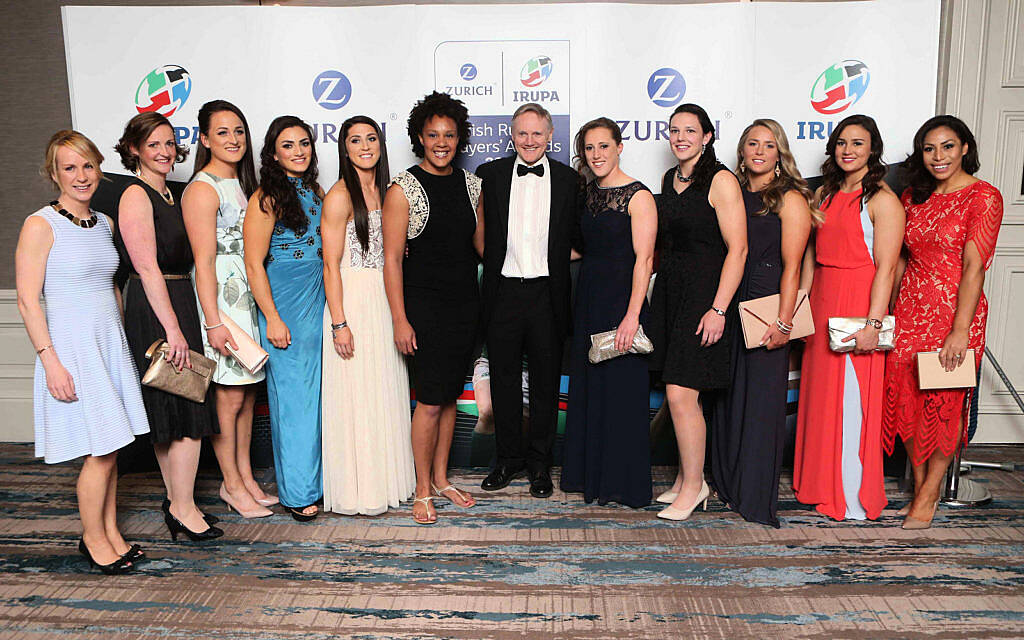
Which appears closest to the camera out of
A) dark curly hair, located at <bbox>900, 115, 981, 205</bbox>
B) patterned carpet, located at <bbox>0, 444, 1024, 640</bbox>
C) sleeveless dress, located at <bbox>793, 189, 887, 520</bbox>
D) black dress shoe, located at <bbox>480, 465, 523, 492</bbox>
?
patterned carpet, located at <bbox>0, 444, 1024, 640</bbox>

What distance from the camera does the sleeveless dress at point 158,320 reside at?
9.49 ft

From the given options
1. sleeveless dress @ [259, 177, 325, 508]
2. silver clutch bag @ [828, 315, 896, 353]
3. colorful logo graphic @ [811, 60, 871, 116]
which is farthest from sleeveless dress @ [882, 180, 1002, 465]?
sleeveless dress @ [259, 177, 325, 508]

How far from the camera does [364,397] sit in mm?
3236

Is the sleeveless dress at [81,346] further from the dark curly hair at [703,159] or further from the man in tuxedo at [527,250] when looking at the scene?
the dark curly hair at [703,159]

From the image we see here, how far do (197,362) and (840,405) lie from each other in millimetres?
2922

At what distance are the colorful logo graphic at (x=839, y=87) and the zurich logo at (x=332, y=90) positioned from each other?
8.23 ft

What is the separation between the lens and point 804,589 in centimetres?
266

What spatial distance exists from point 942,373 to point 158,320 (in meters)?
3.43

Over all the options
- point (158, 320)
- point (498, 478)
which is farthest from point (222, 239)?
point (498, 478)

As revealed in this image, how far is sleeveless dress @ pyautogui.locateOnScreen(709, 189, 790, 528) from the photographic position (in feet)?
10.5

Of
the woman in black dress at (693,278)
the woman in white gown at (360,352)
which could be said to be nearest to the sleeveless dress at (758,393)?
the woman in black dress at (693,278)

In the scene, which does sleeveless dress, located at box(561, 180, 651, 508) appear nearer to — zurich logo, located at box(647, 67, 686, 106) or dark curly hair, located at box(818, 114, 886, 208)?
zurich logo, located at box(647, 67, 686, 106)

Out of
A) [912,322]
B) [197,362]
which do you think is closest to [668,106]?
[912,322]

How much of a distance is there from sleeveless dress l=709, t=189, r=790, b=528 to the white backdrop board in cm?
79
